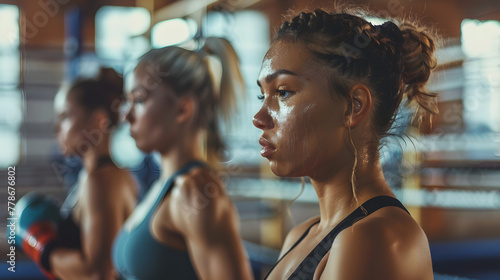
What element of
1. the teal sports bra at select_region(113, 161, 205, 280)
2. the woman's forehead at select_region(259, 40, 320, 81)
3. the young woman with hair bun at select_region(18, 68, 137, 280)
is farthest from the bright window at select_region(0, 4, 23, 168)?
the woman's forehead at select_region(259, 40, 320, 81)

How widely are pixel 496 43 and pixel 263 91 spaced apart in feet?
4.56

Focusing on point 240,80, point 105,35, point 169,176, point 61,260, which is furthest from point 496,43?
point 105,35

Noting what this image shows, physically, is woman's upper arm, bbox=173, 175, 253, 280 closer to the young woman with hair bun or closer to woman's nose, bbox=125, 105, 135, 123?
woman's nose, bbox=125, 105, 135, 123

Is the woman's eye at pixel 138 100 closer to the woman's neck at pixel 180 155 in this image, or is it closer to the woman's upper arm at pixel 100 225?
the woman's neck at pixel 180 155

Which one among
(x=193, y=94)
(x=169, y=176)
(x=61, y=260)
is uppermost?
(x=193, y=94)

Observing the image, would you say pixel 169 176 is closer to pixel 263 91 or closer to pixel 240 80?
pixel 240 80

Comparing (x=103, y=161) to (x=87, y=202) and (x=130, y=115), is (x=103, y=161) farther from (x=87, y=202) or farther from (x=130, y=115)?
(x=130, y=115)

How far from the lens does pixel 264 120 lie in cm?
58

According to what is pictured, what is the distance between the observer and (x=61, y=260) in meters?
1.37

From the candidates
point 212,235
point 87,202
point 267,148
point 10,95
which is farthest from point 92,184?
point 10,95

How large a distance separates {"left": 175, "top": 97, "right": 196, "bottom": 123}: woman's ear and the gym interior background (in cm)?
9

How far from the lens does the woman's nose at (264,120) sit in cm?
58

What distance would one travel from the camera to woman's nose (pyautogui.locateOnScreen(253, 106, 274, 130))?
0.58 m

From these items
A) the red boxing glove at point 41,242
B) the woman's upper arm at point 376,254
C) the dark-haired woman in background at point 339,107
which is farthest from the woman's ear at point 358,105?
the red boxing glove at point 41,242
